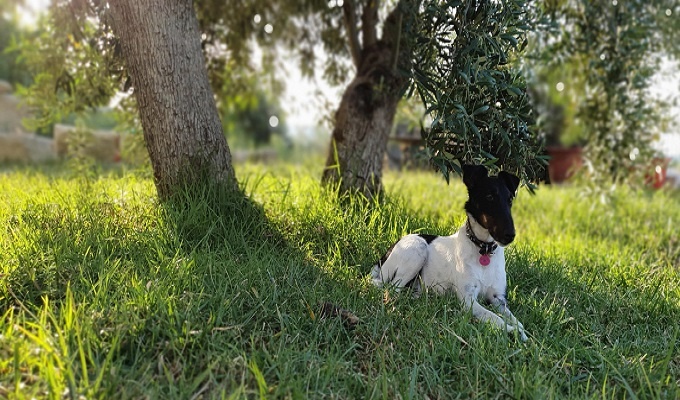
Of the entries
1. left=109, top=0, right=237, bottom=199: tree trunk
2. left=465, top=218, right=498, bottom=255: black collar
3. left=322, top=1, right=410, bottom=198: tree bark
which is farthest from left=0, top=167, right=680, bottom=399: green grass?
left=322, top=1, right=410, bottom=198: tree bark

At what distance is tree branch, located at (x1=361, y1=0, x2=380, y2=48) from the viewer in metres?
5.92

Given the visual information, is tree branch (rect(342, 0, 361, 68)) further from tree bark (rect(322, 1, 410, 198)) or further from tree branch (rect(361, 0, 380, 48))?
tree bark (rect(322, 1, 410, 198))

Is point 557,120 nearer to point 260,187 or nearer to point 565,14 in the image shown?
point 565,14

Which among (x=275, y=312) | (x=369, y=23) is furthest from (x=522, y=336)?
(x=369, y=23)

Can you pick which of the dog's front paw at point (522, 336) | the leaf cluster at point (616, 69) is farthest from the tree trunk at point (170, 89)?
the leaf cluster at point (616, 69)

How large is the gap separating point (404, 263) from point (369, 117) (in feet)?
7.87

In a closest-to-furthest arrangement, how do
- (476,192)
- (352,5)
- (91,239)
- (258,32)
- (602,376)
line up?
(602,376), (476,192), (91,239), (352,5), (258,32)

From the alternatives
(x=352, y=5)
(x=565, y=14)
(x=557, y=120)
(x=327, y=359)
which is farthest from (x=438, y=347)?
(x=557, y=120)

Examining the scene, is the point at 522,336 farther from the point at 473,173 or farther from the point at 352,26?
the point at 352,26

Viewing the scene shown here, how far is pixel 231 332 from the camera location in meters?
2.74

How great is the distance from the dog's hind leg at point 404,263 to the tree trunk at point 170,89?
5.03ft

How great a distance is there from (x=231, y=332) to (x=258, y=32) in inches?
220

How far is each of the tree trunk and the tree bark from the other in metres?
1.52

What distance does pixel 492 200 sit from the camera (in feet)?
10.4
